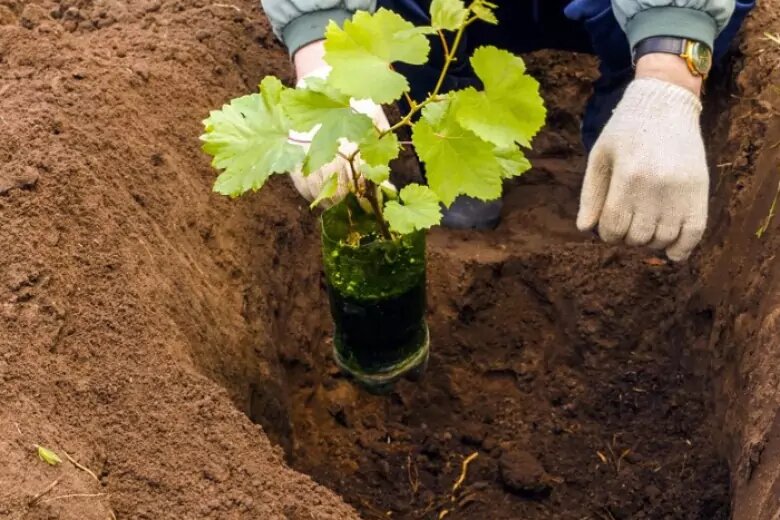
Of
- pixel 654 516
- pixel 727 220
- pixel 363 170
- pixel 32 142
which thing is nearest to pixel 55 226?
pixel 32 142

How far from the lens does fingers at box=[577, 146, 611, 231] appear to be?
210 centimetres

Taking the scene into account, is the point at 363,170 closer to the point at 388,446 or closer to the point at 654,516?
the point at 388,446

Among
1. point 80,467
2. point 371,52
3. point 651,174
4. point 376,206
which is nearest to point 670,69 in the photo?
point 651,174

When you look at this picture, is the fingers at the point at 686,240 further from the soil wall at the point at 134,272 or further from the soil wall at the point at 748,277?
the soil wall at the point at 134,272

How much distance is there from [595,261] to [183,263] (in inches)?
49.3

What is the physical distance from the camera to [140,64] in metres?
2.24

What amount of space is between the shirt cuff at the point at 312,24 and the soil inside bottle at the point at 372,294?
27.9 inches

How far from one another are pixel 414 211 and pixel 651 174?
797mm

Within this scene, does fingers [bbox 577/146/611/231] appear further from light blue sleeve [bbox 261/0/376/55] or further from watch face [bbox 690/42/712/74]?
light blue sleeve [bbox 261/0/376/55]

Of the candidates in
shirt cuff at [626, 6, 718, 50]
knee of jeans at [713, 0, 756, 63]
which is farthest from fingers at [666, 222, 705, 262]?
knee of jeans at [713, 0, 756, 63]

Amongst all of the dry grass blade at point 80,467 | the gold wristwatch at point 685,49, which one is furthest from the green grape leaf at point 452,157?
the gold wristwatch at point 685,49

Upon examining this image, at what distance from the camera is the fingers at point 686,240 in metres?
2.05

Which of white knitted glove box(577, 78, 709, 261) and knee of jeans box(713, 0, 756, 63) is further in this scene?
knee of jeans box(713, 0, 756, 63)

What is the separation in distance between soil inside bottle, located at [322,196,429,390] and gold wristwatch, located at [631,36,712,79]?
88cm
